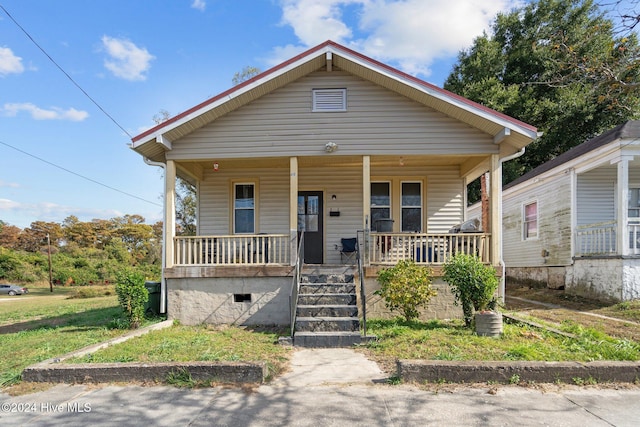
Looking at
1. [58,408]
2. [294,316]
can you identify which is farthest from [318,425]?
[294,316]

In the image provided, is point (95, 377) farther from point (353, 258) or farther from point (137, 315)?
point (353, 258)

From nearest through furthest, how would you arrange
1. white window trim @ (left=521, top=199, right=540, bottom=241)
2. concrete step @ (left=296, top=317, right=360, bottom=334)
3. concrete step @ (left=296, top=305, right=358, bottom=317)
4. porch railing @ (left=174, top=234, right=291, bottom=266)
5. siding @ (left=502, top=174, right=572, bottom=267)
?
concrete step @ (left=296, top=317, right=360, bottom=334), concrete step @ (left=296, top=305, right=358, bottom=317), porch railing @ (left=174, top=234, right=291, bottom=266), siding @ (left=502, top=174, right=572, bottom=267), white window trim @ (left=521, top=199, right=540, bottom=241)

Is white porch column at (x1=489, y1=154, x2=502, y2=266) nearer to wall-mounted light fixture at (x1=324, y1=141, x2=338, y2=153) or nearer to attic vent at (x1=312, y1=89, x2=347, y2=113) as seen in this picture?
wall-mounted light fixture at (x1=324, y1=141, x2=338, y2=153)

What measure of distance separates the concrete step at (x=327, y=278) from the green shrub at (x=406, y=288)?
916 millimetres

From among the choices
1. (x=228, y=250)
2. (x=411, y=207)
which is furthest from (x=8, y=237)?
(x=411, y=207)

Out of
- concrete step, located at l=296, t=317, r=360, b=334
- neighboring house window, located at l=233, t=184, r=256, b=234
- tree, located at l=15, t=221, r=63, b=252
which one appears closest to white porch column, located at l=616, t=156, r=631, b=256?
concrete step, located at l=296, t=317, r=360, b=334

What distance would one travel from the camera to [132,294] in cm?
763

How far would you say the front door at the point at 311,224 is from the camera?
10547 mm

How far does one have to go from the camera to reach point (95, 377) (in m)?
4.61

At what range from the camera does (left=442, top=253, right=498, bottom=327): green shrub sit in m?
6.81

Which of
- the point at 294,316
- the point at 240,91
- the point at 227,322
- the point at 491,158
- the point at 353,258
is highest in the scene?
the point at 240,91

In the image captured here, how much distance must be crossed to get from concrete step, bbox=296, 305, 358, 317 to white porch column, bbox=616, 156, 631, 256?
711 cm

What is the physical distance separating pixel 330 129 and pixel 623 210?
24.6ft

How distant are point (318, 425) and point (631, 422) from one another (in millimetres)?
2801
